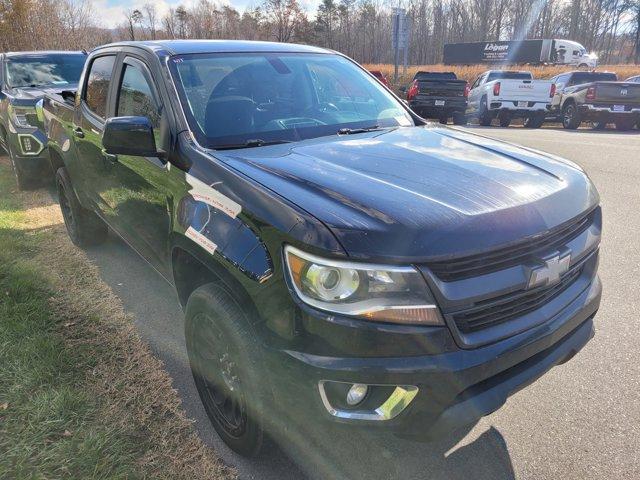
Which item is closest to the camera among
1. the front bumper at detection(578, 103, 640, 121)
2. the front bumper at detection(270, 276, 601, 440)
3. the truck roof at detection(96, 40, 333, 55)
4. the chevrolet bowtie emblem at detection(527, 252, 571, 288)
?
the front bumper at detection(270, 276, 601, 440)

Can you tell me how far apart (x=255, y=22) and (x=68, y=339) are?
57.5 meters

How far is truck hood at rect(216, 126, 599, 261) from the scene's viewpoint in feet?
5.77

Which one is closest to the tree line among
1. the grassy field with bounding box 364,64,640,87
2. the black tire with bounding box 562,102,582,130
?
the grassy field with bounding box 364,64,640,87

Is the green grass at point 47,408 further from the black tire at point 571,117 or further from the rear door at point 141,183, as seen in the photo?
the black tire at point 571,117

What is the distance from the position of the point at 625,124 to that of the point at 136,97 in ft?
52.8

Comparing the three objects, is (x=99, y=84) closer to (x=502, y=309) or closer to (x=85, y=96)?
(x=85, y=96)

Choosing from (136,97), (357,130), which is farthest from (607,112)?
(136,97)

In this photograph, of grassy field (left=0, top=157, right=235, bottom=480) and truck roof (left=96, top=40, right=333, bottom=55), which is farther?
truck roof (left=96, top=40, right=333, bottom=55)

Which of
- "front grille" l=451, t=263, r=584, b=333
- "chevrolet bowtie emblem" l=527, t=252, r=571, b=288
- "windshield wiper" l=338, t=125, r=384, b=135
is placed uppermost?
"windshield wiper" l=338, t=125, r=384, b=135

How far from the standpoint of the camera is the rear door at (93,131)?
12.3ft

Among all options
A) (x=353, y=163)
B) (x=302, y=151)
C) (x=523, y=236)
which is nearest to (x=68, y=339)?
(x=302, y=151)

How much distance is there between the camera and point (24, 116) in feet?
21.9

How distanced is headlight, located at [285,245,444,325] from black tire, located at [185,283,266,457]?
421mm

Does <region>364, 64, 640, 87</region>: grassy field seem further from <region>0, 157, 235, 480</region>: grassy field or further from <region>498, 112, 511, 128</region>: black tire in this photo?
<region>0, 157, 235, 480</region>: grassy field
